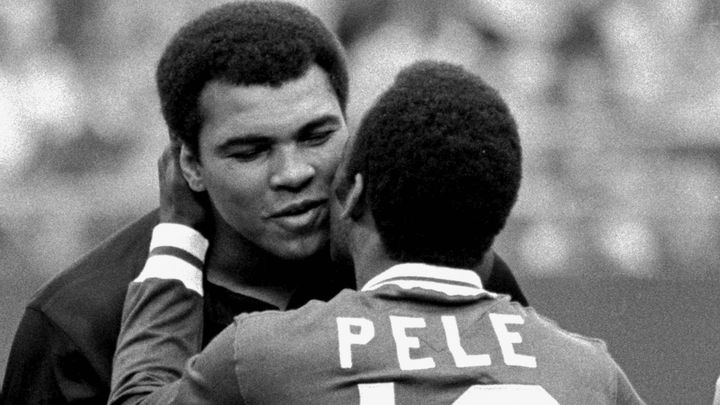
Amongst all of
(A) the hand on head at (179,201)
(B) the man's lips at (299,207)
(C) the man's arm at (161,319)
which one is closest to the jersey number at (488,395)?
(C) the man's arm at (161,319)

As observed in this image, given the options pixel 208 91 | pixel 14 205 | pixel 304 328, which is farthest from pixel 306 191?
pixel 14 205

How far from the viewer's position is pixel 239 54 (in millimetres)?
3391

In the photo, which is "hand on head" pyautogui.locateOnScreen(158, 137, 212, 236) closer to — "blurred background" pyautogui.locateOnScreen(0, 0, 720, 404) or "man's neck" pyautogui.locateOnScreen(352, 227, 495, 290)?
"man's neck" pyautogui.locateOnScreen(352, 227, 495, 290)

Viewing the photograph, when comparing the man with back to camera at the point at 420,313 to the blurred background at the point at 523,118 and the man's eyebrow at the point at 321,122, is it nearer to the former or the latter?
the man's eyebrow at the point at 321,122

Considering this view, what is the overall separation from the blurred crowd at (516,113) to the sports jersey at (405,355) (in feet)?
17.4

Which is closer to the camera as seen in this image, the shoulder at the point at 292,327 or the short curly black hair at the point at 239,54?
the shoulder at the point at 292,327

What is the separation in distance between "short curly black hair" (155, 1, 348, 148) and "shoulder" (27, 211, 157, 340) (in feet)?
0.90

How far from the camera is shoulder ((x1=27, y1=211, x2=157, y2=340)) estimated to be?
349cm

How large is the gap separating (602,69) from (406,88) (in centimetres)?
588

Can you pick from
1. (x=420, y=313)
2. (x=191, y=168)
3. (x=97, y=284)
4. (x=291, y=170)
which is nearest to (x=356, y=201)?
(x=420, y=313)

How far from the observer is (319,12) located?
8547 millimetres

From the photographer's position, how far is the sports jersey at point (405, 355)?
284cm

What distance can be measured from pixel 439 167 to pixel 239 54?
0.63 m

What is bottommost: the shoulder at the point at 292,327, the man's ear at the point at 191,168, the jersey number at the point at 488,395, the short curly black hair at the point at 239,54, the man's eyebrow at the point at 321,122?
the jersey number at the point at 488,395
